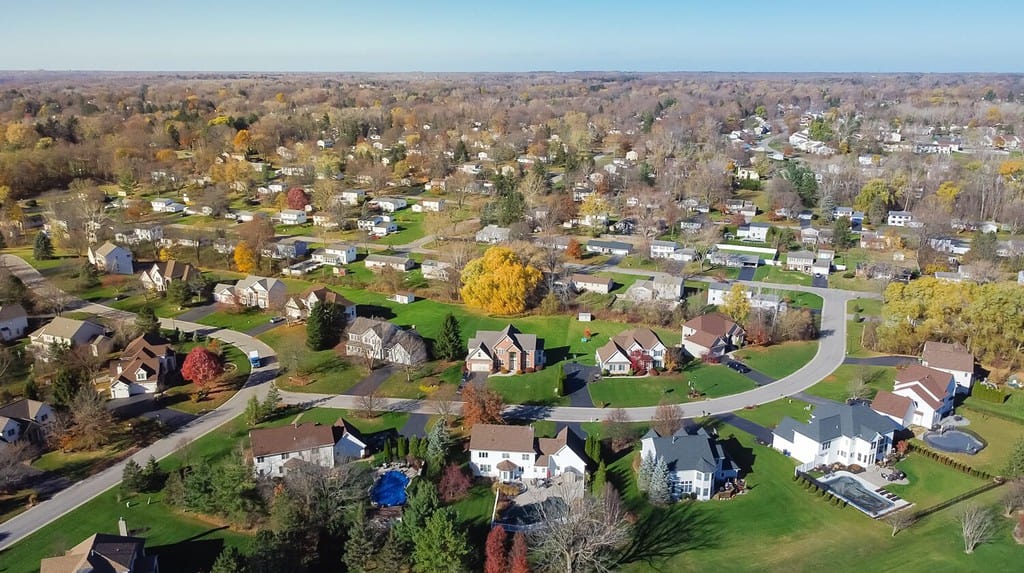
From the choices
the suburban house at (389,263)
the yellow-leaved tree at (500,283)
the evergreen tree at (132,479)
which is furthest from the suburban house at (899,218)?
the evergreen tree at (132,479)

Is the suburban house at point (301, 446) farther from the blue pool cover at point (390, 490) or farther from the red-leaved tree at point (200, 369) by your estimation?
the red-leaved tree at point (200, 369)

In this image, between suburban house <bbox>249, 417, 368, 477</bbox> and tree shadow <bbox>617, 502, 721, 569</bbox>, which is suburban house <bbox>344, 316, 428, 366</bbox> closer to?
suburban house <bbox>249, 417, 368, 477</bbox>

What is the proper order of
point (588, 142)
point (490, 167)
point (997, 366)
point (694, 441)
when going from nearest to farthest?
point (694, 441), point (997, 366), point (490, 167), point (588, 142)

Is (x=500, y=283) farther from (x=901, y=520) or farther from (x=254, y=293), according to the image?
(x=901, y=520)

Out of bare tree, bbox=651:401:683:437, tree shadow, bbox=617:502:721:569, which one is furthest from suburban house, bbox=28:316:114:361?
tree shadow, bbox=617:502:721:569

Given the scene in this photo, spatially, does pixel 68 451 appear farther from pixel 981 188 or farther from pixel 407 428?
pixel 981 188

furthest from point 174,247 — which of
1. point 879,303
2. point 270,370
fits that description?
point 879,303

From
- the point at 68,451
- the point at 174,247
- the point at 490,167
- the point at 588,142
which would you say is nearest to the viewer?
the point at 68,451
